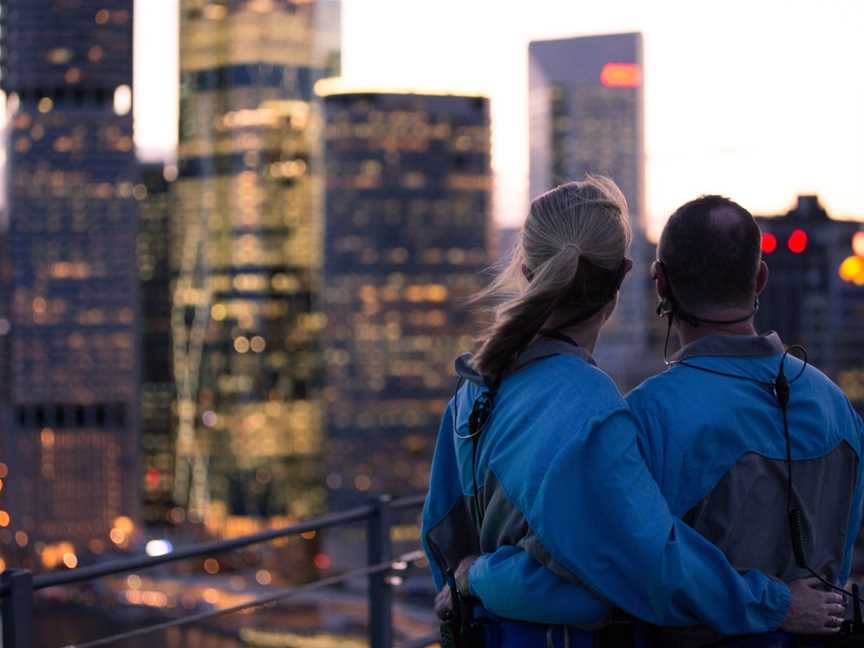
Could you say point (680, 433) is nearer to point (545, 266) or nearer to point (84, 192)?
point (545, 266)

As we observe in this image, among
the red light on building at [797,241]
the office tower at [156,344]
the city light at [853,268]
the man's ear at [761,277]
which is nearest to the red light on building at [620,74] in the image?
the office tower at [156,344]

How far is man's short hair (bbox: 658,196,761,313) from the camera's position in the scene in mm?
2559

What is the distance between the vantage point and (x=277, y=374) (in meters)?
117

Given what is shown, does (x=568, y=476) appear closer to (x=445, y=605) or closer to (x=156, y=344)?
(x=445, y=605)

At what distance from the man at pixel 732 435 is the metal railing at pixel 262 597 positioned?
4.31ft

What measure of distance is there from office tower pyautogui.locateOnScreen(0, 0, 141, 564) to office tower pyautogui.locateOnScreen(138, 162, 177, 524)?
2526mm

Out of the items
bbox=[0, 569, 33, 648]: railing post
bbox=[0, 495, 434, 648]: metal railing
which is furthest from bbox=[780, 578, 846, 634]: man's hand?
bbox=[0, 569, 33, 648]: railing post

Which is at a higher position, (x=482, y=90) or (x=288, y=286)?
(x=482, y=90)

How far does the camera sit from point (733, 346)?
260cm

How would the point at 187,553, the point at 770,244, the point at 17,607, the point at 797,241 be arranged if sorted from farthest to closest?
the point at 797,241 → the point at 770,244 → the point at 187,553 → the point at 17,607

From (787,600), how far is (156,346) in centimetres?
12925

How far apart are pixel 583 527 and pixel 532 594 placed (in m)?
0.15

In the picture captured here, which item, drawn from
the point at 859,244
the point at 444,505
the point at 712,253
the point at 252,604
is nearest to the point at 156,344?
the point at 859,244

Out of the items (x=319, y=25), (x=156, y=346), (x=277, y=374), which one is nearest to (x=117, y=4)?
(x=319, y=25)
